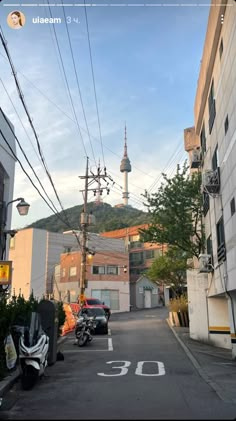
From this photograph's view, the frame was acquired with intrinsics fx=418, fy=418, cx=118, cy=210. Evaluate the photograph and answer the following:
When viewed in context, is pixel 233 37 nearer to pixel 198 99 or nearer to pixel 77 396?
pixel 198 99

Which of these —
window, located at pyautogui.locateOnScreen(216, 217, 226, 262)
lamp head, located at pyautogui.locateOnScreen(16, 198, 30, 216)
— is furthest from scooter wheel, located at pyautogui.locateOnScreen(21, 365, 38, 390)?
window, located at pyautogui.locateOnScreen(216, 217, 226, 262)

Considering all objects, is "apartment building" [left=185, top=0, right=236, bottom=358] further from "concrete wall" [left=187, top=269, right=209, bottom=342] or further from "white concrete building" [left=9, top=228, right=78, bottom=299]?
"white concrete building" [left=9, top=228, right=78, bottom=299]

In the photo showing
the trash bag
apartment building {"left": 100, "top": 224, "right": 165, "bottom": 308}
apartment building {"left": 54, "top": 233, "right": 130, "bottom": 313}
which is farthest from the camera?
apartment building {"left": 100, "top": 224, "right": 165, "bottom": 308}

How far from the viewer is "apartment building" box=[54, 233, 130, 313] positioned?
46.4 metres

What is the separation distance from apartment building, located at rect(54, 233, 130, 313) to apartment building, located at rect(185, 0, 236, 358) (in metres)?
25.9

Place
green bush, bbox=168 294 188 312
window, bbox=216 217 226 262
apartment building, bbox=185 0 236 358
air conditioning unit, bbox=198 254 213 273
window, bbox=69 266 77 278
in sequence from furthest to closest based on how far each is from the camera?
window, bbox=69 266 77 278 → green bush, bbox=168 294 188 312 → air conditioning unit, bbox=198 254 213 273 → window, bbox=216 217 226 262 → apartment building, bbox=185 0 236 358

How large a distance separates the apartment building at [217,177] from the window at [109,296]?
84.5 feet

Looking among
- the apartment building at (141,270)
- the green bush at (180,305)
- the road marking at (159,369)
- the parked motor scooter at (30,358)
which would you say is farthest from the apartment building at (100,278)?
the parked motor scooter at (30,358)

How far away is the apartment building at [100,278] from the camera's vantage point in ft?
152

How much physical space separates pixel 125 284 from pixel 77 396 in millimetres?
40832

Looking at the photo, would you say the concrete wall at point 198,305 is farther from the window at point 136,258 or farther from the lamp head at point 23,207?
the window at point 136,258

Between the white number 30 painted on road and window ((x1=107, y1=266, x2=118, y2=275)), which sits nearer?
the white number 30 painted on road

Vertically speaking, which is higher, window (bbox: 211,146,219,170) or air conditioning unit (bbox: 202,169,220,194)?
window (bbox: 211,146,219,170)

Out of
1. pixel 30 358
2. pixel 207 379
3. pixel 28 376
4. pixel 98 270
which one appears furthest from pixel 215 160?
pixel 98 270
